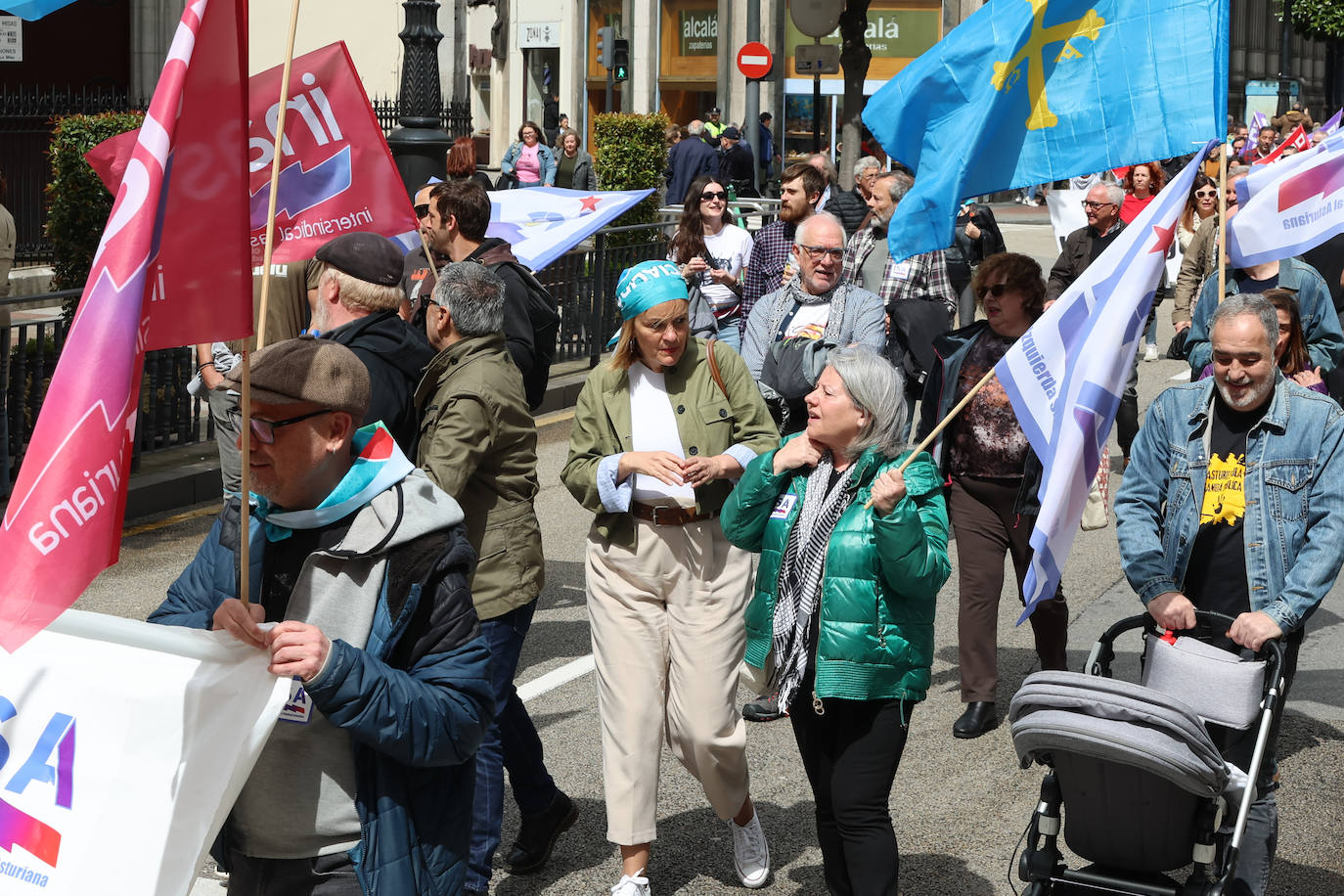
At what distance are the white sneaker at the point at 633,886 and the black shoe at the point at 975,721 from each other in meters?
1.94

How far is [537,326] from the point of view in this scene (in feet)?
22.0

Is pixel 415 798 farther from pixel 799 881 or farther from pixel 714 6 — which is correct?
pixel 714 6

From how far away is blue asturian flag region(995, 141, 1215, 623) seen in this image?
477cm

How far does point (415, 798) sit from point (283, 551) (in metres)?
0.51

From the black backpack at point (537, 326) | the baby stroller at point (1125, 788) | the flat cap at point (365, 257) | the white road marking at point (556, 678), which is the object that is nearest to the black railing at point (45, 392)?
the black backpack at point (537, 326)

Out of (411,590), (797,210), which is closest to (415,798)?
(411,590)

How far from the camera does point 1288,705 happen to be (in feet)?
22.6

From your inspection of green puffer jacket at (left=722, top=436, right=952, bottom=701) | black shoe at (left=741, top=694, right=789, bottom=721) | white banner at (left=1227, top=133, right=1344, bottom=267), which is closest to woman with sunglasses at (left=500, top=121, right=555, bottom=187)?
black shoe at (left=741, top=694, right=789, bottom=721)

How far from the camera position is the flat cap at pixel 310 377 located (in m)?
3.03

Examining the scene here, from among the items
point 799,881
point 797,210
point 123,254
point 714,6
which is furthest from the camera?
point 714,6

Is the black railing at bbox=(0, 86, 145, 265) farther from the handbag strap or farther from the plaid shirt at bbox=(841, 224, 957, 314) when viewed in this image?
the handbag strap

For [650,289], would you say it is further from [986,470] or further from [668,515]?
[986,470]

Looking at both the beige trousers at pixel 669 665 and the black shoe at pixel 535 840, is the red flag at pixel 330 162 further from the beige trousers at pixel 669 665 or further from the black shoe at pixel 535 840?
the black shoe at pixel 535 840

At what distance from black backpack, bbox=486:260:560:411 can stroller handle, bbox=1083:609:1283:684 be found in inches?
107
